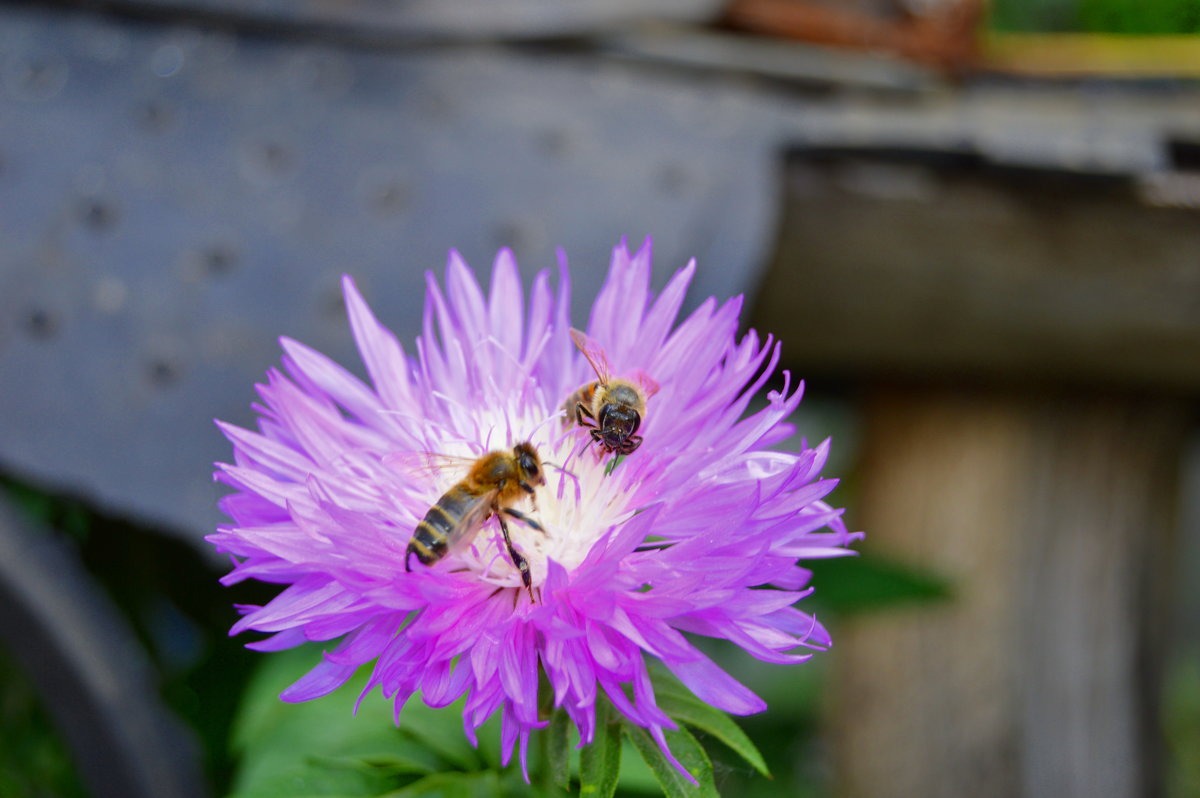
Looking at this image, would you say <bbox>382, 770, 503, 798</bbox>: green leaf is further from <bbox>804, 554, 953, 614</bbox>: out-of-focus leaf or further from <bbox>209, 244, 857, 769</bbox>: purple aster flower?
<bbox>804, 554, 953, 614</bbox>: out-of-focus leaf

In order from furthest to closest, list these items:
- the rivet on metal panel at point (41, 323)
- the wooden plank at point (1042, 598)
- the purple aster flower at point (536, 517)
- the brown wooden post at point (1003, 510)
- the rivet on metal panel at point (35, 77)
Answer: the wooden plank at point (1042, 598)
the brown wooden post at point (1003, 510)
the rivet on metal panel at point (35, 77)
the rivet on metal panel at point (41, 323)
the purple aster flower at point (536, 517)

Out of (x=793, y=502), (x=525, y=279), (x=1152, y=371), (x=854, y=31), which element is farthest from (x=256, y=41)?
(x=1152, y=371)

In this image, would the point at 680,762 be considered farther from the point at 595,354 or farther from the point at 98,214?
the point at 98,214

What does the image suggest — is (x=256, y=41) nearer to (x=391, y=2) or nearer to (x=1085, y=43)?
(x=391, y=2)

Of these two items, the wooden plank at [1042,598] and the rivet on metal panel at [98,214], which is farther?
the wooden plank at [1042,598]

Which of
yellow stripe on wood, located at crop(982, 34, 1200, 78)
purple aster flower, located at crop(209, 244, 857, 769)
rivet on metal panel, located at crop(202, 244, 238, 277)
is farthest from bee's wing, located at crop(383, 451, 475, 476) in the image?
yellow stripe on wood, located at crop(982, 34, 1200, 78)

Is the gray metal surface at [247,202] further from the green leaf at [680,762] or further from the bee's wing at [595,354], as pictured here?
the green leaf at [680,762]

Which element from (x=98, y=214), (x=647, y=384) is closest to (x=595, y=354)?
(x=647, y=384)

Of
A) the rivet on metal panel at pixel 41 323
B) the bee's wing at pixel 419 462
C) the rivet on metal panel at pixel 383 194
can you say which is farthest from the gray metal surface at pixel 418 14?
the bee's wing at pixel 419 462
